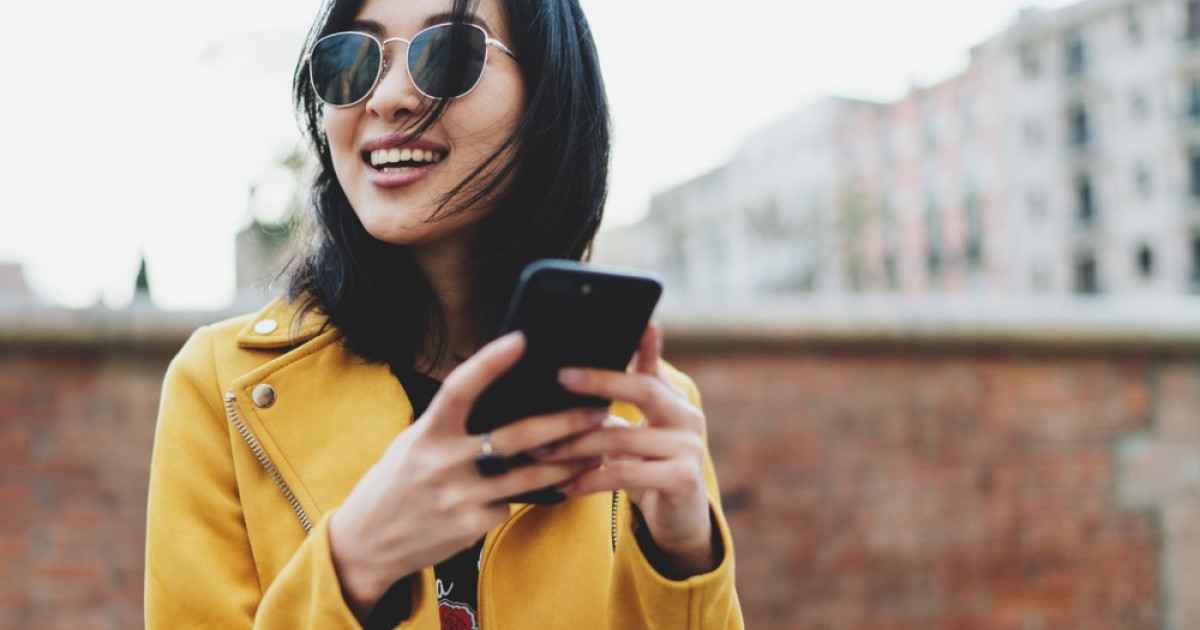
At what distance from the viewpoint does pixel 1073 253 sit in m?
38.8

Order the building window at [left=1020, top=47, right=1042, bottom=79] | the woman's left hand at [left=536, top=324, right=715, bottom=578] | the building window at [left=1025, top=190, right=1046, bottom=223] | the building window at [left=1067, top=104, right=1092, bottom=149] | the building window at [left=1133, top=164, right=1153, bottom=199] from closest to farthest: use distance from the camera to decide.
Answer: the woman's left hand at [left=536, top=324, right=715, bottom=578] < the building window at [left=1133, top=164, right=1153, bottom=199] < the building window at [left=1067, top=104, right=1092, bottom=149] < the building window at [left=1020, top=47, right=1042, bottom=79] < the building window at [left=1025, top=190, right=1046, bottom=223]

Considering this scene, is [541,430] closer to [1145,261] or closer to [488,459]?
[488,459]

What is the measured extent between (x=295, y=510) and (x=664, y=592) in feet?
1.69

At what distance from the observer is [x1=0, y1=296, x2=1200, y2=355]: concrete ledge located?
436cm

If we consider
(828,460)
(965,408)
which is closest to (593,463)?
(828,460)

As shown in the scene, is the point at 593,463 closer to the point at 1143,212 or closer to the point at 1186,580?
the point at 1186,580

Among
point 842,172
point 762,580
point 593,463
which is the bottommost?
point 762,580

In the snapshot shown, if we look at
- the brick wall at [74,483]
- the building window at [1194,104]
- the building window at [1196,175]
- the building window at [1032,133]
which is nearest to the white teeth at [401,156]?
the brick wall at [74,483]

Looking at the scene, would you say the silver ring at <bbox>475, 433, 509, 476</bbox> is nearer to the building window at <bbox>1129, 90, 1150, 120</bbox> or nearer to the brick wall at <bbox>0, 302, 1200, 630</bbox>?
the brick wall at <bbox>0, 302, 1200, 630</bbox>

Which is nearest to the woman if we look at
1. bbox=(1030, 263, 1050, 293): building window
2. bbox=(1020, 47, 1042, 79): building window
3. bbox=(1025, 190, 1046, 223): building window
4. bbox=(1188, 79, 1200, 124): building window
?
bbox=(1188, 79, 1200, 124): building window

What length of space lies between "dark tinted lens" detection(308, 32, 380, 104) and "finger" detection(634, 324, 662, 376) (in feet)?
2.04

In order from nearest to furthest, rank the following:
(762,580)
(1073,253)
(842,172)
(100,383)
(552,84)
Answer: (552,84) → (100,383) → (762,580) → (1073,253) → (842,172)

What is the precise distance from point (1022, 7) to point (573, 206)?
44.2 m

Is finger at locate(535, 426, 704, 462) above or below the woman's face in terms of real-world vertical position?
below
